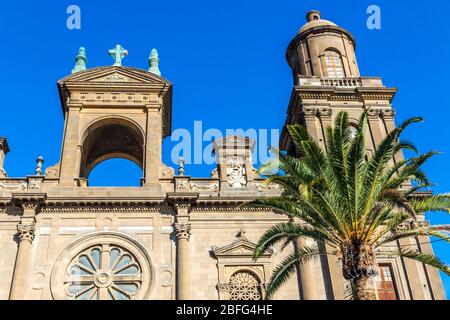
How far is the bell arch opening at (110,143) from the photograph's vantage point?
93.0ft

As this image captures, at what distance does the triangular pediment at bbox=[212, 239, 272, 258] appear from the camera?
23.9 metres

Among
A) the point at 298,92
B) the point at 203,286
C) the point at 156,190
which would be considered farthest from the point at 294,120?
the point at 203,286

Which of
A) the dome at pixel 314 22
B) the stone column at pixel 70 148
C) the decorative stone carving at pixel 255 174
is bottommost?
the decorative stone carving at pixel 255 174

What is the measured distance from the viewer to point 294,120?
30.7m

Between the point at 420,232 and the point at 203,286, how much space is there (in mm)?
10365

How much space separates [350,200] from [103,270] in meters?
12.2

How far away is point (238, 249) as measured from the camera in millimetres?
24078

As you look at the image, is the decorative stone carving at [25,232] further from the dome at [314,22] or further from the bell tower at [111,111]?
the dome at [314,22]

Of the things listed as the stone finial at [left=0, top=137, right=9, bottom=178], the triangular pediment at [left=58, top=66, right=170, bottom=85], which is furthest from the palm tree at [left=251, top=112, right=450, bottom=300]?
the stone finial at [left=0, top=137, right=9, bottom=178]

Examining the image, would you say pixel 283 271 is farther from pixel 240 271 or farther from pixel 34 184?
pixel 34 184

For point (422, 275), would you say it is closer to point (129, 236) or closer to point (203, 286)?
point (203, 286)

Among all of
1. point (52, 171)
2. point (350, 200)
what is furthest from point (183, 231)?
point (350, 200)

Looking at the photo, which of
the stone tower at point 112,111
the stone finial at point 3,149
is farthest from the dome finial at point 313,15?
the stone finial at point 3,149

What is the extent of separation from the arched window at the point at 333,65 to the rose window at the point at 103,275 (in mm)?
16230
